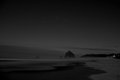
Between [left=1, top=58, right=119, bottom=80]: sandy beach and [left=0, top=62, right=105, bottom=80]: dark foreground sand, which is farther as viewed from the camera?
[left=1, top=58, right=119, bottom=80]: sandy beach

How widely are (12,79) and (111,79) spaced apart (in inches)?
329

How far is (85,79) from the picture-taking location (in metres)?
10.6

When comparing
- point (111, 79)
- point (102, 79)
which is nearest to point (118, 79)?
point (111, 79)

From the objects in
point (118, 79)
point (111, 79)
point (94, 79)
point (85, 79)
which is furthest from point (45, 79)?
point (118, 79)

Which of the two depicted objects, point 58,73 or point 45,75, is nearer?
point 45,75

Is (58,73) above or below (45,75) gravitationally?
below

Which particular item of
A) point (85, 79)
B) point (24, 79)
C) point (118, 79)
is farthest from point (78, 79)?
point (24, 79)

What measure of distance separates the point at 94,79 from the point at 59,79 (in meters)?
3.05

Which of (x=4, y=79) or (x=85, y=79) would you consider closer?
(x=4, y=79)

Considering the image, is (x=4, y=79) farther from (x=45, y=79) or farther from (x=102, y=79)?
(x=102, y=79)

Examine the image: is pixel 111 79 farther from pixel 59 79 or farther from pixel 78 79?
pixel 59 79

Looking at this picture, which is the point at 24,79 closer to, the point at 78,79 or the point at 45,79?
the point at 45,79

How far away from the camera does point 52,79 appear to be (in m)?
10.5

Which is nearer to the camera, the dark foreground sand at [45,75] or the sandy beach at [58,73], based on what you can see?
the dark foreground sand at [45,75]
